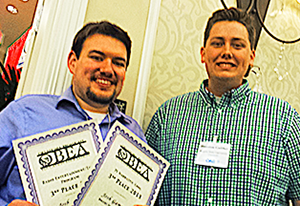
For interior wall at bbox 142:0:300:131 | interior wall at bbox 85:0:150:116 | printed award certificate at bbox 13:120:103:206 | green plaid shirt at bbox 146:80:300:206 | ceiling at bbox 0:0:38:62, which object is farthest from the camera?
ceiling at bbox 0:0:38:62

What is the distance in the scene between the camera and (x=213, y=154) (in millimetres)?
1060

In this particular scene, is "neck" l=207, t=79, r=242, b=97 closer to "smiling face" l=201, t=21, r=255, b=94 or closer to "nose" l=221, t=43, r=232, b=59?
"smiling face" l=201, t=21, r=255, b=94

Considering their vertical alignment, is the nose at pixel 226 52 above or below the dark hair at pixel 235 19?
below

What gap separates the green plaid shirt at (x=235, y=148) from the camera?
100 centimetres

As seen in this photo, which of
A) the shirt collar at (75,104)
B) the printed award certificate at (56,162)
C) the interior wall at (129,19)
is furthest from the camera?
the interior wall at (129,19)

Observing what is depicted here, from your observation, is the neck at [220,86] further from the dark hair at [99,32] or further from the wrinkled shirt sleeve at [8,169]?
the wrinkled shirt sleeve at [8,169]

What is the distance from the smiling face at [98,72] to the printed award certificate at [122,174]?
152 millimetres

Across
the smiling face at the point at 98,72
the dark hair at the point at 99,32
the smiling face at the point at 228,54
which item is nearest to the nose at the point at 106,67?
the smiling face at the point at 98,72

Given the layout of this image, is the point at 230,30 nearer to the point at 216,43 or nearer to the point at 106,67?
the point at 216,43

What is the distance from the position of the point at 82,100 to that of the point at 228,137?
593 mm

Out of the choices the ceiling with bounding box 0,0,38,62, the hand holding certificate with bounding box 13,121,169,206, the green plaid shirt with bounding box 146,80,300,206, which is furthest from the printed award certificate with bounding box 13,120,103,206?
the ceiling with bounding box 0,0,38,62

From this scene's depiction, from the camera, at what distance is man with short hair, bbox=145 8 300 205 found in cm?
101

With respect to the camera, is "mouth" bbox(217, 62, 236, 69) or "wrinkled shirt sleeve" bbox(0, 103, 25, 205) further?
"mouth" bbox(217, 62, 236, 69)

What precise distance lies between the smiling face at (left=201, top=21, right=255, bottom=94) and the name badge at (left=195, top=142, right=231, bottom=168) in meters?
0.27
